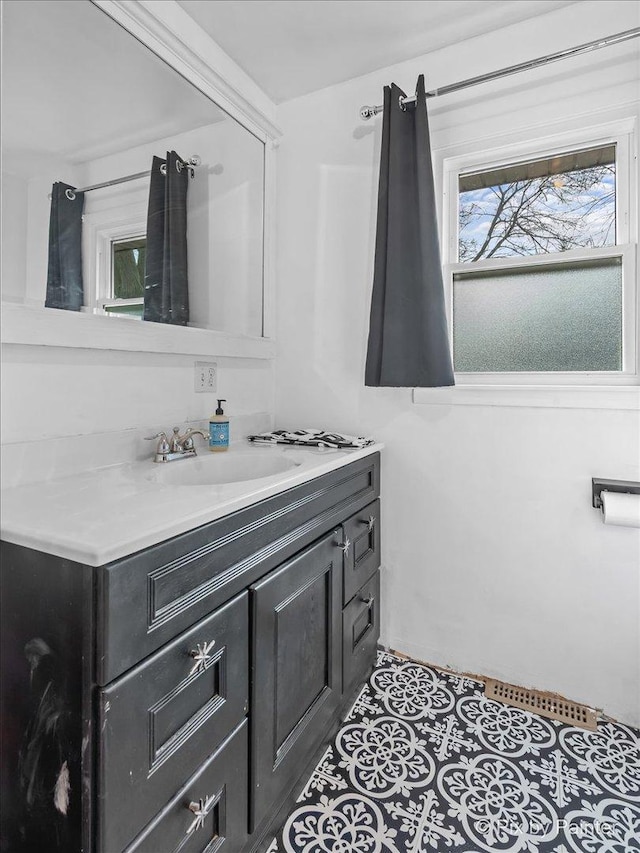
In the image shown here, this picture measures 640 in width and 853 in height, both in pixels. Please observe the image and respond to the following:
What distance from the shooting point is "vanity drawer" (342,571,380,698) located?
1.49 m

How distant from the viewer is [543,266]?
5.40ft

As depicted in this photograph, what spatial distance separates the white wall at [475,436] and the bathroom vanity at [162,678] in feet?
2.41

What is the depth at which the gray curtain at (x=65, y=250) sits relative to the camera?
1.16 meters

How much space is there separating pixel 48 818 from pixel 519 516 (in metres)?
1.51

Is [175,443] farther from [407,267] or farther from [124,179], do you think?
[407,267]

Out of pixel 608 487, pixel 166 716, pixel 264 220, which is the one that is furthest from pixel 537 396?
pixel 166 716

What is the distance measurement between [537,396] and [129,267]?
138cm

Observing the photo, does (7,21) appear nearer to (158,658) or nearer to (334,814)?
(158,658)

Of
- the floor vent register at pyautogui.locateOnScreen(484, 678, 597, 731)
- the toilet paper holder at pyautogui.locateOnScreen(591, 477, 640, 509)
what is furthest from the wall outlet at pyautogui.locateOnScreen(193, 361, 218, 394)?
the floor vent register at pyautogui.locateOnScreen(484, 678, 597, 731)

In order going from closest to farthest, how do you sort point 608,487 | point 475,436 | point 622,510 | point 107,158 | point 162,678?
1. point 162,678
2. point 107,158
3. point 622,510
4. point 608,487
5. point 475,436

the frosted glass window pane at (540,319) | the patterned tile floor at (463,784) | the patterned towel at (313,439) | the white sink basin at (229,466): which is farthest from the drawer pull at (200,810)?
the frosted glass window pane at (540,319)

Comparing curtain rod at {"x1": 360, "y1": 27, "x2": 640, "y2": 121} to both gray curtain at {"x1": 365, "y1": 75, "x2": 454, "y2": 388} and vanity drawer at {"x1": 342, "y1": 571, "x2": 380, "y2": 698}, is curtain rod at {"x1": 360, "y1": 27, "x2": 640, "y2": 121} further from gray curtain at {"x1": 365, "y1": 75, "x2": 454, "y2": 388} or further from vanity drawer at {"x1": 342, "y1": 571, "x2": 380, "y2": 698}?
vanity drawer at {"x1": 342, "y1": 571, "x2": 380, "y2": 698}

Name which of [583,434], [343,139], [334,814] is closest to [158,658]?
[334,814]

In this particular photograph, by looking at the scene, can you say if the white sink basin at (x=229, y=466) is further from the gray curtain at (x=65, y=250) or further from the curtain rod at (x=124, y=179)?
the curtain rod at (x=124, y=179)
